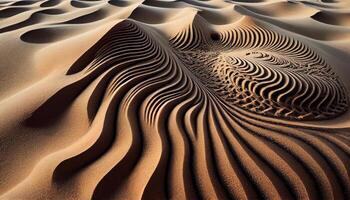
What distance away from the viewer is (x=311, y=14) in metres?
5.22

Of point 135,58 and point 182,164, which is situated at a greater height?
point 135,58

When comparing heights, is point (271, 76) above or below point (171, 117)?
above

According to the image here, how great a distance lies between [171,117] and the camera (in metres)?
1.96

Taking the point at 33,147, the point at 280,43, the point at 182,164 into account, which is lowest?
the point at 33,147

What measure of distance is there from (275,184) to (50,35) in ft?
9.74

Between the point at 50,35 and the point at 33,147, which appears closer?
the point at 33,147

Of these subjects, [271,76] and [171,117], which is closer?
[171,117]

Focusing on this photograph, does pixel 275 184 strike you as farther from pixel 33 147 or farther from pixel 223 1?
pixel 223 1

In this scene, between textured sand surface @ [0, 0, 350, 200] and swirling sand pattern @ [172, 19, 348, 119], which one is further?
swirling sand pattern @ [172, 19, 348, 119]

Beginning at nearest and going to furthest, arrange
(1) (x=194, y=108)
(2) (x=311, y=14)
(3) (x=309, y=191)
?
(3) (x=309, y=191)
(1) (x=194, y=108)
(2) (x=311, y=14)

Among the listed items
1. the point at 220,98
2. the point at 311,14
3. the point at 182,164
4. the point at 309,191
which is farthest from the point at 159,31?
the point at 311,14

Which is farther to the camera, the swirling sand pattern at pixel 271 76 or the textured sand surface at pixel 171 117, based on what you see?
the swirling sand pattern at pixel 271 76

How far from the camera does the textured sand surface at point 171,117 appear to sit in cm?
159

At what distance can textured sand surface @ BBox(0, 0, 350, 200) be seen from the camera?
1.59 meters
